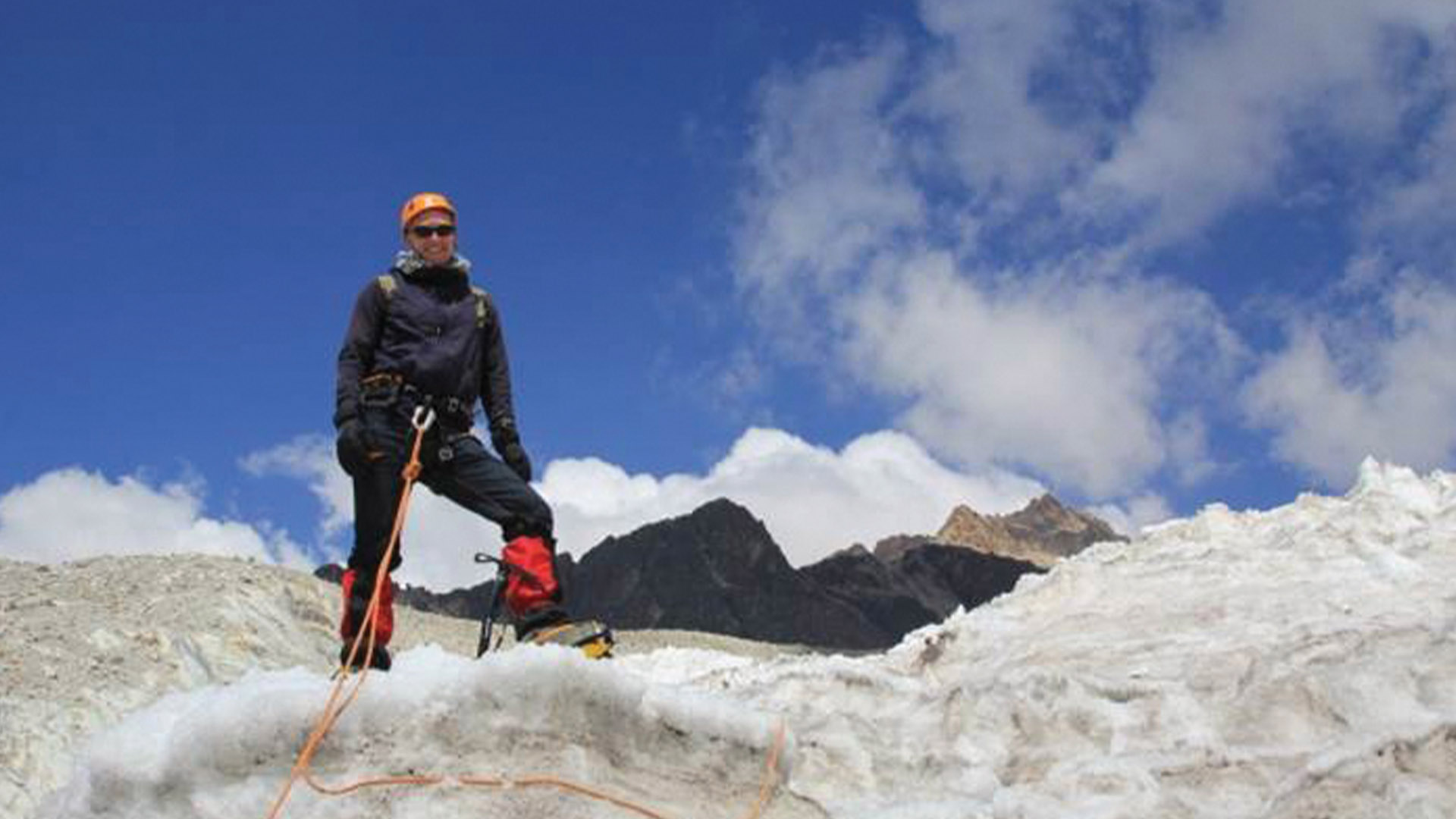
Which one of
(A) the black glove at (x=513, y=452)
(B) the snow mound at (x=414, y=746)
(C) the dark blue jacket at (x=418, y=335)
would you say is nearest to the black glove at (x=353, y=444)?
(C) the dark blue jacket at (x=418, y=335)

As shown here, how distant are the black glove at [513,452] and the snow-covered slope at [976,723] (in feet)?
6.94

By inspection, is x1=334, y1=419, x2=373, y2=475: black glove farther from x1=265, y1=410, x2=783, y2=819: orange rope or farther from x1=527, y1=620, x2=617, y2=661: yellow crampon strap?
x1=265, y1=410, x2=783, y2=819: orange rope

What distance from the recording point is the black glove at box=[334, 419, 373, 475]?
794 cm

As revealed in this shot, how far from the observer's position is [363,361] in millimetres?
8289

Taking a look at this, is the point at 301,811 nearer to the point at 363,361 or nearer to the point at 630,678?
the point at 630,678

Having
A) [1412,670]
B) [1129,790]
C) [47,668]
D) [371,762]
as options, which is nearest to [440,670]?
[371,762]

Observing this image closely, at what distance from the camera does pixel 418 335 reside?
8281 millimetres

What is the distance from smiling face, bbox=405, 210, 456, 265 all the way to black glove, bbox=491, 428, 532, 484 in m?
1.24

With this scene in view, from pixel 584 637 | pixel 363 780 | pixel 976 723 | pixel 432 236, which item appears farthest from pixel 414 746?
pixel 432 236

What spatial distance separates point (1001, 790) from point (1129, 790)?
564 mm

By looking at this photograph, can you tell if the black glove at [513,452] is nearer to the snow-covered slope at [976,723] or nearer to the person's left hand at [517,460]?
the person's left hand at [517,460]

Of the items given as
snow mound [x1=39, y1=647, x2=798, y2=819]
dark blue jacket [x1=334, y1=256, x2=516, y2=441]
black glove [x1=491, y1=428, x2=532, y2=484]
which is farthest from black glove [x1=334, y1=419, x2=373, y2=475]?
snow mound [x1=39, y1=647, x2=798, y2=819]

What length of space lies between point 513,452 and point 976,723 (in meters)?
3.66

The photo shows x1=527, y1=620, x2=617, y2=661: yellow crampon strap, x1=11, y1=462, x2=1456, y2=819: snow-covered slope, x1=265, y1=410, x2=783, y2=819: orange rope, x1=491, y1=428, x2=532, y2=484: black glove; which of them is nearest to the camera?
x1=265, y1=410, x2=783, y2=819: orange rope
